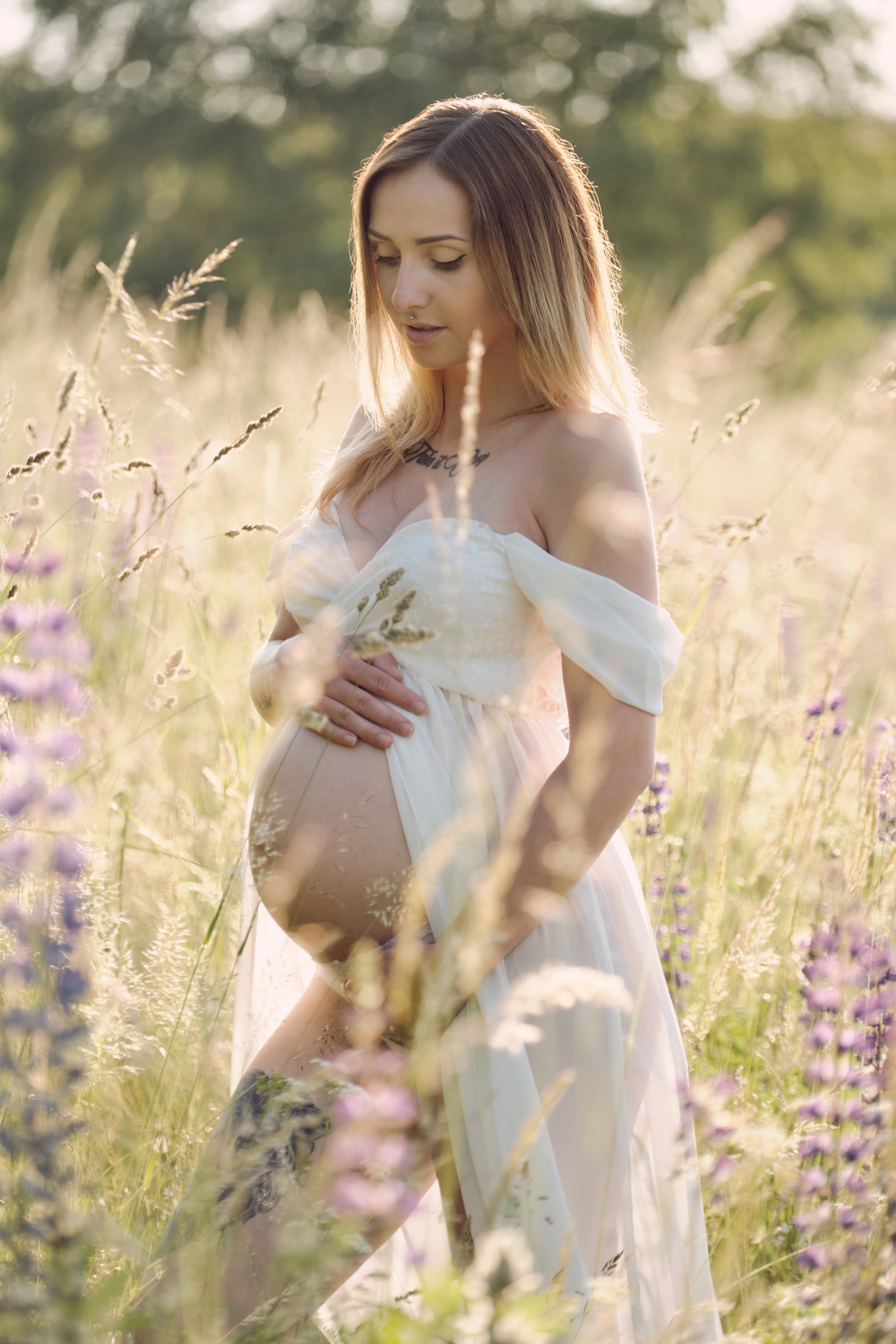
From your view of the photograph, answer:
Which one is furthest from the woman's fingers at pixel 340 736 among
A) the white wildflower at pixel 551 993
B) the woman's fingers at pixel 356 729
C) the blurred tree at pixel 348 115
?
the blurred tree at pixel 348 115

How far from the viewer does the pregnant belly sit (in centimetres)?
156

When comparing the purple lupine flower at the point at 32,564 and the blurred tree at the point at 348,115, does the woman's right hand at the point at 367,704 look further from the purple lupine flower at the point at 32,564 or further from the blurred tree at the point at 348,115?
the blurred tree at the point at 348,115

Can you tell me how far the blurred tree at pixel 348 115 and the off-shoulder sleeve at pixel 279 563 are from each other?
1699 centimetres

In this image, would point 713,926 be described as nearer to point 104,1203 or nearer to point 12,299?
point 104,1203

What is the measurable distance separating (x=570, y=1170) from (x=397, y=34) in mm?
21898

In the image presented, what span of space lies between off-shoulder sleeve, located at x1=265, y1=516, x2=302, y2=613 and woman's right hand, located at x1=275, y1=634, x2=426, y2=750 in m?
0.38

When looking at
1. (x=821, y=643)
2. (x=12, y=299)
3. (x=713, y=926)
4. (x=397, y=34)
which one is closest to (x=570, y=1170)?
(x=713, y=926)

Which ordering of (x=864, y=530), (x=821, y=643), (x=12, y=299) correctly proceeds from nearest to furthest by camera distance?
(x=821, y=643) → (x=12, y=299) → (x=864, y=530)

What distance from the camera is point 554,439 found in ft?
5.61

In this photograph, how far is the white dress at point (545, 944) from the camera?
1.50 meters

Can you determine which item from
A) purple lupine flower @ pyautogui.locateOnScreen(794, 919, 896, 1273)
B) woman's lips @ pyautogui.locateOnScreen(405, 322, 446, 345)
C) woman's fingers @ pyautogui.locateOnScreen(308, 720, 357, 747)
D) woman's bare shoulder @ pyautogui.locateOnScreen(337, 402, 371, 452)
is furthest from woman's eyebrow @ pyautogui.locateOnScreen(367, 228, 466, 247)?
purple lupine flower @ pyautogui.locateOnScreen(794, 919, 896, 1273)

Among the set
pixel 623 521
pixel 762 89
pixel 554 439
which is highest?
pixel 762 89

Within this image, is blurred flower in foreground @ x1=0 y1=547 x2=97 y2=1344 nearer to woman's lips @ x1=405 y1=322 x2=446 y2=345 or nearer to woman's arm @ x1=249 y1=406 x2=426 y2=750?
woman's arm @ x1=249 y1=406 x2=426 y2=750

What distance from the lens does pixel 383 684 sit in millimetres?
1708
